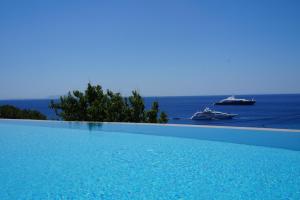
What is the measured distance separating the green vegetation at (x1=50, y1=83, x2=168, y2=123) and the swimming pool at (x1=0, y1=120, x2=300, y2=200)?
7.41 feet

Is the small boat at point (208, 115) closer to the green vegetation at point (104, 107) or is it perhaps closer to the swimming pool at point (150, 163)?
the green vegetation at point (104, 107)

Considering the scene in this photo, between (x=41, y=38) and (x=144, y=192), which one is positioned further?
(x=41, y=38)

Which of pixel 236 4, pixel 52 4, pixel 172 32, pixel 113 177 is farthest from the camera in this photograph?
pixel 172 32

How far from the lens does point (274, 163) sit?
573cm

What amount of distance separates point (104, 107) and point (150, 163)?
6356mm

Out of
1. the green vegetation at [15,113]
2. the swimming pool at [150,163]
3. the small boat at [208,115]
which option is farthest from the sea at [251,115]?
the swimming pool at [150,163]

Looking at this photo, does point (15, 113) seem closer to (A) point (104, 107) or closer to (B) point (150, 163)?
(A) point (104, 107)

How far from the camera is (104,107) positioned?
1183 centimetres

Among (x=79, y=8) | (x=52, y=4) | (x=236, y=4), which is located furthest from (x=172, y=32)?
(x=52, y=4)

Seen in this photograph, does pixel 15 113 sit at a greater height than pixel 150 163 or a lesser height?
greater

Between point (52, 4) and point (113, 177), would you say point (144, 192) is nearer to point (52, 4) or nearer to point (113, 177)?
point (113, 177)

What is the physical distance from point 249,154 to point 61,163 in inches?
157

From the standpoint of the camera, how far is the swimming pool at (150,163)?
14.0 ft

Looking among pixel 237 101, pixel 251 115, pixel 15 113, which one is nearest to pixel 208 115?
pixel 251 115
